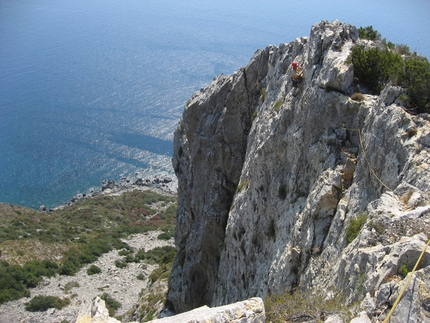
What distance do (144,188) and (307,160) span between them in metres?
85.6

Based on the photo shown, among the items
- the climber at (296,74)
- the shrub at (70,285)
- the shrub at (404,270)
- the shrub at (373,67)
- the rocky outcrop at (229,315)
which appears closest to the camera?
the shrub at (404,270)

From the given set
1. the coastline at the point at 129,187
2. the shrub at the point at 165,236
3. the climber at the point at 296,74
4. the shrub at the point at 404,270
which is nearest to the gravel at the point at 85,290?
the shrub at the point at 165,236

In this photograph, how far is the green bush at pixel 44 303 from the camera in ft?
157

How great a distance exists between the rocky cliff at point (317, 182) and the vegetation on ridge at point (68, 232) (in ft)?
113

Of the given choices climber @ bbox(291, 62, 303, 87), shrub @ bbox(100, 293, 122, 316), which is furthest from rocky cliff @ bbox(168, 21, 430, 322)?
shrub @ bbox(100, 293, 122, 316)

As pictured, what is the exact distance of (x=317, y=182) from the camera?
15.4 meters

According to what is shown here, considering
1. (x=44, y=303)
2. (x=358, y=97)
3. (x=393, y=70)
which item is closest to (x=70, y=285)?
(x=44, y=303)

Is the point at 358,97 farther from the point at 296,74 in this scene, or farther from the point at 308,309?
the point at 308,309

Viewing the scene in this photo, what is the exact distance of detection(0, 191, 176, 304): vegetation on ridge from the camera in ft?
182

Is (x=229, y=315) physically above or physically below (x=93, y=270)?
above

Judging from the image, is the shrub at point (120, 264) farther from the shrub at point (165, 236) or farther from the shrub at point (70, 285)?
the shrub at point (165, 236)

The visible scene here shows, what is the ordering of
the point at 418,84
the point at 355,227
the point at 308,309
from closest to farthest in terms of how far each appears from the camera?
the point at 308,309 → the point at 355,227 → the point at 418,84

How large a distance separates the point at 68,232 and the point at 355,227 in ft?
236

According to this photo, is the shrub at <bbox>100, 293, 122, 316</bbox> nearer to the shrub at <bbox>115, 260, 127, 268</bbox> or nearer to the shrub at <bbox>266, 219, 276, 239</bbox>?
the shrub at <bbox>115, 260, 127, 268</bbox>
